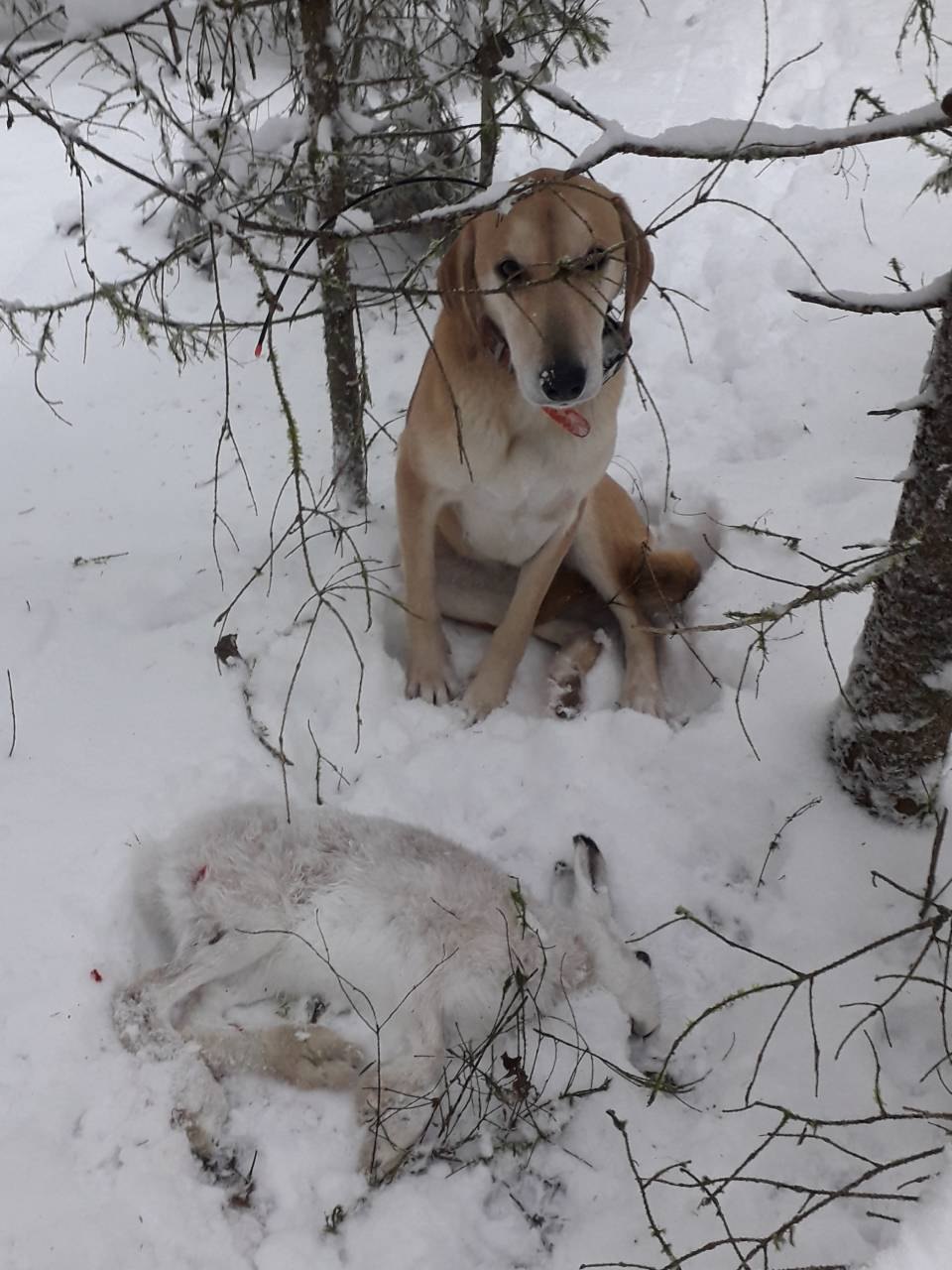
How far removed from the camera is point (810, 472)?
3625 millimetres

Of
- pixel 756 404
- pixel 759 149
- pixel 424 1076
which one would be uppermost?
pixel 759 149

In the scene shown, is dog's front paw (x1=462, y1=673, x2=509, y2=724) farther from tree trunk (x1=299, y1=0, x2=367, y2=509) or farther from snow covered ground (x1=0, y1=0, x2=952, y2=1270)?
tree trunk (x1=299, y1=0, x2=367, y2=509)

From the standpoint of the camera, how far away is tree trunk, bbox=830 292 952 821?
1.90 metres

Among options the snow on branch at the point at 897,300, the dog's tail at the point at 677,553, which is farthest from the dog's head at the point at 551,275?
the dog's tail at the point at 677,553

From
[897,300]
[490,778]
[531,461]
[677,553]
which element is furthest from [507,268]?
[490,778]

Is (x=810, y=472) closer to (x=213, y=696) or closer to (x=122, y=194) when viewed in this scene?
(x=213, y=696)

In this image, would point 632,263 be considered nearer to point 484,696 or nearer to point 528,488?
point 528,488

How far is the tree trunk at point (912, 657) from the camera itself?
6.24 ft

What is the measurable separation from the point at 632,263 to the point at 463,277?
0.47 meters

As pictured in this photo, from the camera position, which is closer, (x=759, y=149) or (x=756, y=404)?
(x=759, y=149)

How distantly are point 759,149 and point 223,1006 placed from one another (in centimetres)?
232

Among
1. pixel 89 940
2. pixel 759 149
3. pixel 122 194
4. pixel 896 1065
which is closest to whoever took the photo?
pixel 759 149

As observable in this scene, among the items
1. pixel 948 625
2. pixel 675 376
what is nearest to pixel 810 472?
pixel 675 376

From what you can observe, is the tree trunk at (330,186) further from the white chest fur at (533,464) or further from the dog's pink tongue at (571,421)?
the dog's pink tongue at (571,421)
